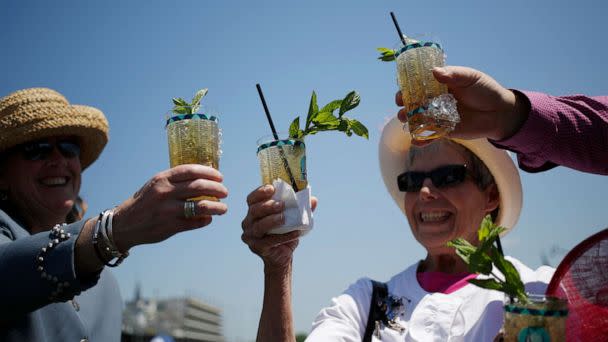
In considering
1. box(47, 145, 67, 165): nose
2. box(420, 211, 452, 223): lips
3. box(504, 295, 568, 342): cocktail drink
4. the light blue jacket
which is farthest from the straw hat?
box(504, 295, 568, 342): cocktail drink

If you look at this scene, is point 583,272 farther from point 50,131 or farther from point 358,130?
point 50,131

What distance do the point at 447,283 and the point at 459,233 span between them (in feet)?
1.21

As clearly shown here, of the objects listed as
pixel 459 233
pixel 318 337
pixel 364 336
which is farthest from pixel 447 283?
pixel 318 337

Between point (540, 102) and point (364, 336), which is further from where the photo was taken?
point (364, 336)

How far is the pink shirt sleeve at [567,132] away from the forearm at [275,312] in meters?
1.55

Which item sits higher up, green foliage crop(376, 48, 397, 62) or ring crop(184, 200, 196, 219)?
green foliage crop(376, 48, 397, 62)

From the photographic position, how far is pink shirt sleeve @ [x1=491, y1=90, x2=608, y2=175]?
2.52m

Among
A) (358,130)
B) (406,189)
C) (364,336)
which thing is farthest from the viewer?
(406,189)

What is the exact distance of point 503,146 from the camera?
2.74 meters

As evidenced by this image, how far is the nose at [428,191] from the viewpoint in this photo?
3.49 metres

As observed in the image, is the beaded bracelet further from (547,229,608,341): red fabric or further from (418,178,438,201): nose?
(418,178,438,201): nose

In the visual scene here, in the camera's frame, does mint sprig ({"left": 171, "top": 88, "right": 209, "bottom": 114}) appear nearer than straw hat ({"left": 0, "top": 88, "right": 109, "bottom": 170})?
Yes

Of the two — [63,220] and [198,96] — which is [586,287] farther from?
[63,220]

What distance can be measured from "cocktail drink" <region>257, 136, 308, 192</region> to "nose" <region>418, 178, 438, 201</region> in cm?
120
